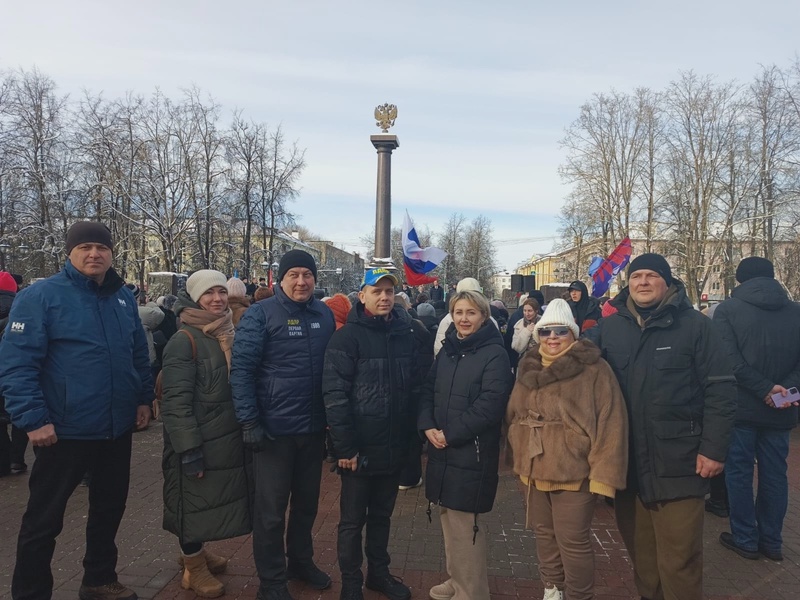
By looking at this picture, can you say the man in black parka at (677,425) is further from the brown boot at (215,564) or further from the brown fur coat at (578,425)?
the brown boot at (215,564)

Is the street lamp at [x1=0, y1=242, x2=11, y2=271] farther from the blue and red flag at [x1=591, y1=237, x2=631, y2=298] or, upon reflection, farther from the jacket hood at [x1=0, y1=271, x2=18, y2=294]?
the blue and red flag at [x1=591, y1=237, x2=631, y2=298]

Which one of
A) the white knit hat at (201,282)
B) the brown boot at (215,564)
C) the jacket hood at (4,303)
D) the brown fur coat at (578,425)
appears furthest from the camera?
the jacket hood at (4,303)

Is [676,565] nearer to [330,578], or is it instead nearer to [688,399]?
[688,399]

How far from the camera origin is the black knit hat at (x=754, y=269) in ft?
14.2

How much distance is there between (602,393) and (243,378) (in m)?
1.99

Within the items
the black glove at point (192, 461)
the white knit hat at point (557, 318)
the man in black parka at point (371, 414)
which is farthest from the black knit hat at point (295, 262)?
the white knit hat at point (557, 318)

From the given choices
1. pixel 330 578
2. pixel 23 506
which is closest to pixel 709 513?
pixel 330 578

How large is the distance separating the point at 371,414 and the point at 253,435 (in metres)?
0.68

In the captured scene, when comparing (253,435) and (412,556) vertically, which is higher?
(253,435)

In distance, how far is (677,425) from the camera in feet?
9.91

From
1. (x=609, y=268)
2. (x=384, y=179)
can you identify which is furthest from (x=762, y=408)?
(x=384, y=179)

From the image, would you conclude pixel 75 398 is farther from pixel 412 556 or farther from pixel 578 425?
pixel 578 425

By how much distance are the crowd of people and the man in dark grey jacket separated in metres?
1.06

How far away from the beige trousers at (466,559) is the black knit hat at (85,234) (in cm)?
257
